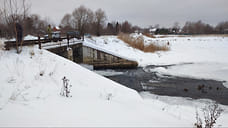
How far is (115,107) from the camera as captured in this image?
288 centimetres

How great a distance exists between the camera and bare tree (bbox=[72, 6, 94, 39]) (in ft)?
121

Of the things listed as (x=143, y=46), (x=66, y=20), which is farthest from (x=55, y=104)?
(x=66, y=20)

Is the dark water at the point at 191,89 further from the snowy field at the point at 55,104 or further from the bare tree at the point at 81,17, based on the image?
the bare tree at the point at 81,17

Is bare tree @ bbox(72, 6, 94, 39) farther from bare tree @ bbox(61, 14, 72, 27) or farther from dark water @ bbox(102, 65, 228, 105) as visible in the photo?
dark water @ bbox(102, 65, 228, 105)

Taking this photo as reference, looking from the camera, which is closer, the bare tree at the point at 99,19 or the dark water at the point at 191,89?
the dark water at the point at 191,89

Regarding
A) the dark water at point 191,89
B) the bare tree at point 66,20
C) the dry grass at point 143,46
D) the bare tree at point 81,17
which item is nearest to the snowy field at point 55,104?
the dark water at point 191,89

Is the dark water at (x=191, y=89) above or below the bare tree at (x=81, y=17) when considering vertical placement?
below

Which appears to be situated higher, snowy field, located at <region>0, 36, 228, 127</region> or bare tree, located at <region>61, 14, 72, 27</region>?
bare tree, located at <region>61, 14, 72, 27</region>

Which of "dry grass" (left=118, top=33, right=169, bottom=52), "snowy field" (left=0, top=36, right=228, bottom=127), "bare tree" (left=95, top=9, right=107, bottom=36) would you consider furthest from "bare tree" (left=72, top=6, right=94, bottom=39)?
"snowy field" (left=0, top=36, right=228, bottom=127)

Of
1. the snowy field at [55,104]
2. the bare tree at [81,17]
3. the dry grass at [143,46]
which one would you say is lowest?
the snowy field at [55,104]

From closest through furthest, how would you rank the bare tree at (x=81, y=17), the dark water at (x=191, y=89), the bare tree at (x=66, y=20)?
the dark water at (x=191, y=89)
the bare tree at (x=81, y=17)
the bare tree at (x=66, y=20)

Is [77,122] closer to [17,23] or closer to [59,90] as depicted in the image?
[59,90]

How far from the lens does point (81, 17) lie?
122 feet

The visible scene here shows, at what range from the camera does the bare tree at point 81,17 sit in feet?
121
